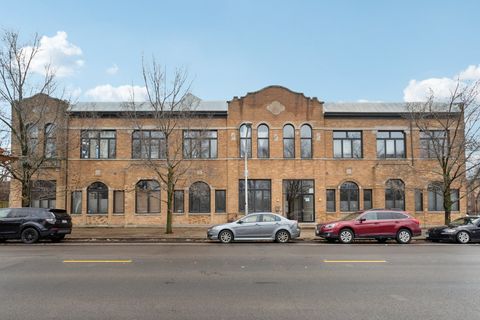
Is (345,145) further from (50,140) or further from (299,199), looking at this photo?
(50,140)

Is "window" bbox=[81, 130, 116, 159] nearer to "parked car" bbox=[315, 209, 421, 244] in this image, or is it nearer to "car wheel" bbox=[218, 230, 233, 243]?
"car wheel" bbox=[218, 230, 233, 243]

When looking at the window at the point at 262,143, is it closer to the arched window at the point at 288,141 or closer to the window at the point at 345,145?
the arched window at the point at 288,141

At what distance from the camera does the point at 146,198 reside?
94.0 feet

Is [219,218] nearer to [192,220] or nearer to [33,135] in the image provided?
[192,220]

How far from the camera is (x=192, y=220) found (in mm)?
28359

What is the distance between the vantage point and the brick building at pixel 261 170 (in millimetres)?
28328

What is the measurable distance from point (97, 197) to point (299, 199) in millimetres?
13638

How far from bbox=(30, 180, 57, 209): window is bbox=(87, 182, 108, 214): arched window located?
Result: 2.21m

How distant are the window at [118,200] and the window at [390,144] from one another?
17692 millimetres

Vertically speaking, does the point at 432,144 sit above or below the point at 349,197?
above

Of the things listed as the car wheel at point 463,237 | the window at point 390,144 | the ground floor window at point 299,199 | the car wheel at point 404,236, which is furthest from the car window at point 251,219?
the window at point 390,144

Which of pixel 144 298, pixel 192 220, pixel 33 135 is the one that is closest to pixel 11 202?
pixel 33 135

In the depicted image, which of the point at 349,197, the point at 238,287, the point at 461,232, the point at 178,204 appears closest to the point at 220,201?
the point at 178,204

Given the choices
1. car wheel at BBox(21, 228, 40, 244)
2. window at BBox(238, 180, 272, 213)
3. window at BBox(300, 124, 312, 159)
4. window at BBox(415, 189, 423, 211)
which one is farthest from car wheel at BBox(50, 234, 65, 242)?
window at BBox(415, 189, 423, 211)
